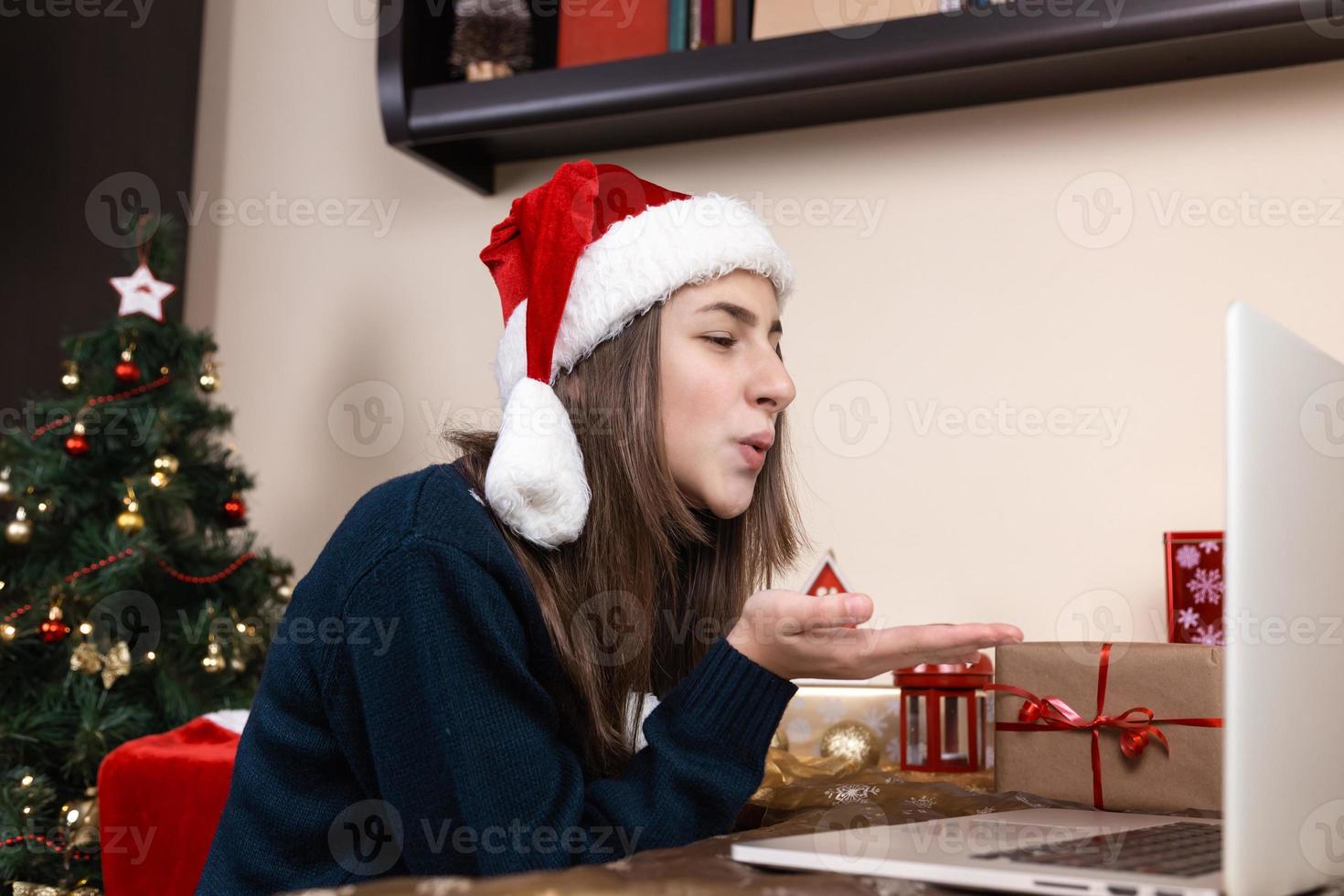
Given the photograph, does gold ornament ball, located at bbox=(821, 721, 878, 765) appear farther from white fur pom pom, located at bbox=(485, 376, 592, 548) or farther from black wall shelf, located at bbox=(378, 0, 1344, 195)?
black wall shelf, located at bbox=(378, 0, 1344, 195)

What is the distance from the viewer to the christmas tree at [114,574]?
1492 millimetres

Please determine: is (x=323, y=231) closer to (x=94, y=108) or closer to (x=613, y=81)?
(x=94, y=108)

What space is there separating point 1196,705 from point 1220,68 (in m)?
0.82

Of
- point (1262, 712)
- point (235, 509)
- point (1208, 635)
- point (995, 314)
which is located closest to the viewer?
point (1262, 712)

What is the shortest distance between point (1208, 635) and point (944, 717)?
0.95 feet

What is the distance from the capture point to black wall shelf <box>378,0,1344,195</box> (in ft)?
4.17

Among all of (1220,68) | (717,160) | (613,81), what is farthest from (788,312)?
(1220,68)

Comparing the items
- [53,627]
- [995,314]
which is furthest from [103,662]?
[995,314]

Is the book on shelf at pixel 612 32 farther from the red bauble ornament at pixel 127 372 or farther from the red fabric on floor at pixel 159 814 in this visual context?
→ the red fabric on floor at pixel 159 814

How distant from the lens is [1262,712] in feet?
1.80

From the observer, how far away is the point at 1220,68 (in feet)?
4.53

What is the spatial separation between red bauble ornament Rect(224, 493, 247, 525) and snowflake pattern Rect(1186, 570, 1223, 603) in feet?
4.22

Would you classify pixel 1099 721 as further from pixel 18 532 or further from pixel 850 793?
pixel 18 532

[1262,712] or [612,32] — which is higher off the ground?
[612,32]
